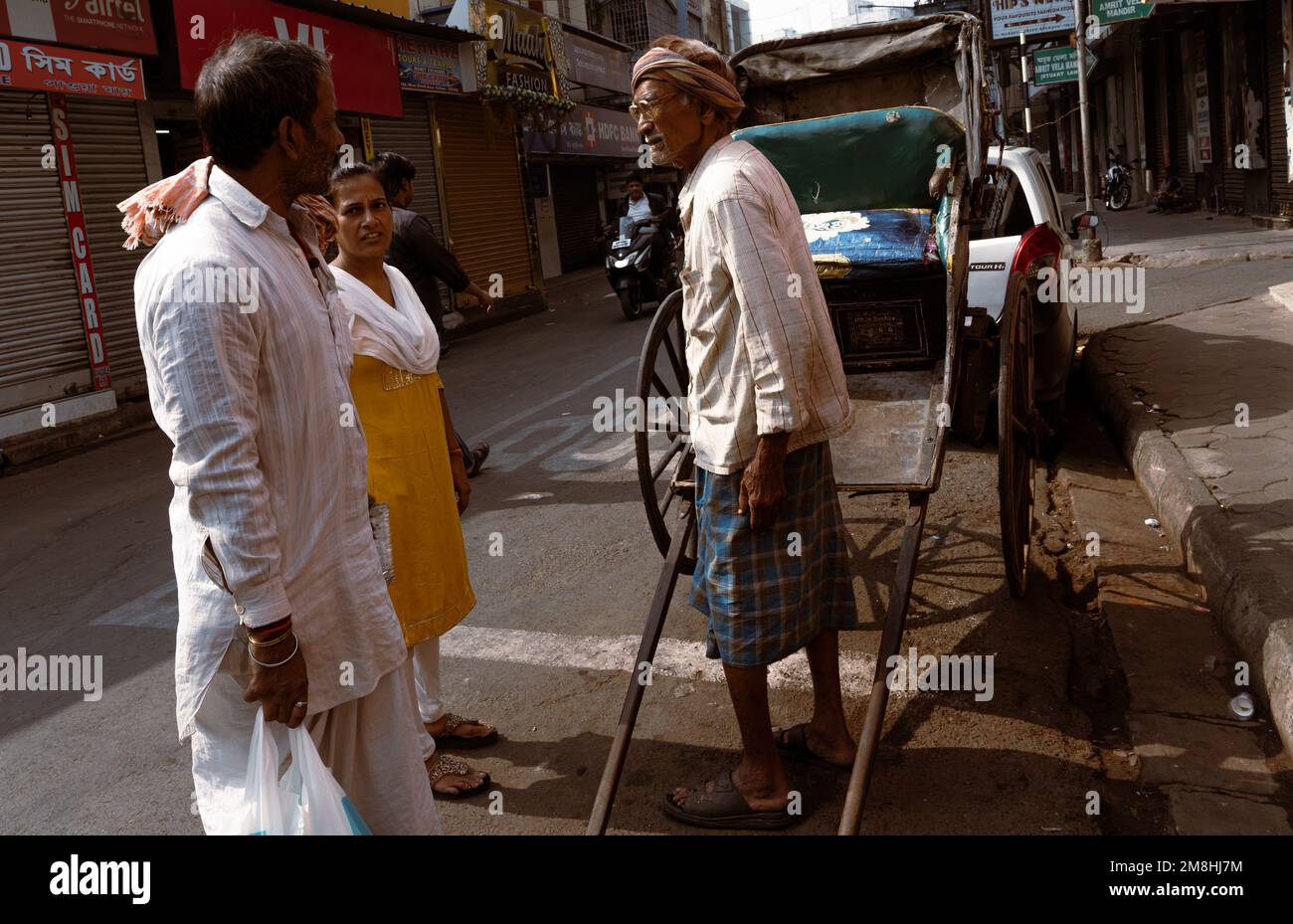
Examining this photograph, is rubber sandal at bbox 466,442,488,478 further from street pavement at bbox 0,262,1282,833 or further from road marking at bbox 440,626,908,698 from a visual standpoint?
road marking at bbox 440,626,908,698

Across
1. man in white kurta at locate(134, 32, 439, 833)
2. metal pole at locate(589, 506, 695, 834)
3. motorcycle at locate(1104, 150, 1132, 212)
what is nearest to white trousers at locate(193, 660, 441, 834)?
man in white kurta at locate(134, 32, 439, 833)

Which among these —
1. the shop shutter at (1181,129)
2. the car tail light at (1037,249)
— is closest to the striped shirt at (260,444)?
the car tail light at (1037,249)

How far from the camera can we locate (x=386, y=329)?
3.25 metres

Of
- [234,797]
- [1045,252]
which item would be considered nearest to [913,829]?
[234,797]

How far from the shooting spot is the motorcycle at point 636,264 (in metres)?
14.5

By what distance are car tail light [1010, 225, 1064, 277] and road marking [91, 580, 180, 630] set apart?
4.09 metres

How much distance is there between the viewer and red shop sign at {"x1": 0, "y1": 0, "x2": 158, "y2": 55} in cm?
982

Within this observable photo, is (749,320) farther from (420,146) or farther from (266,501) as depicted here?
(420,146)

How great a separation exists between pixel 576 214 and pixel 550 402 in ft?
63.1

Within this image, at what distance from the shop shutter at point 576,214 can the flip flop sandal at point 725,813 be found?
2411 centimetres

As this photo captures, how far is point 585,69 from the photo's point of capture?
24766 mm
